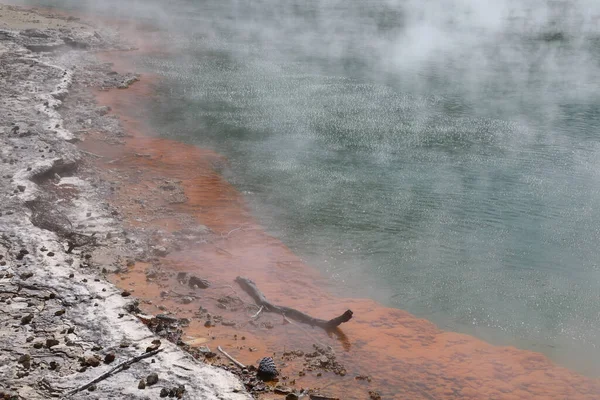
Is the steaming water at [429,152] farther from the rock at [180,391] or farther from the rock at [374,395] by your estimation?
the rock at [180,391]

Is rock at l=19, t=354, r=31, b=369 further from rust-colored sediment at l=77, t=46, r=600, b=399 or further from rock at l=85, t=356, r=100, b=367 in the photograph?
rust-colored sediment at l=77, t=46, r=600, b=399

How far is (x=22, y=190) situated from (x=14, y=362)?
4306 mm

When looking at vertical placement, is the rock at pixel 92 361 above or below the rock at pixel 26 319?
below

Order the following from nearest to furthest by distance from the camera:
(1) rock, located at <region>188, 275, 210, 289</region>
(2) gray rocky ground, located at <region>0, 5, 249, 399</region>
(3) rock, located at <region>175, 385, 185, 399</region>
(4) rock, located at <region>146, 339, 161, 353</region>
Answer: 1. (3) rock, located at <region>175, 385, 185, 399</region>
2. (2) gray rocky ground, located at <region>0, 5, 249, 399</region>
3. (4) rock, located at <region>146, 339, 161, 353</region>
4. (1) rock, located at <region>188, 275, 210, 289</region>

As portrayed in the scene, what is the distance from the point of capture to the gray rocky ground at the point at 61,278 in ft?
19.4

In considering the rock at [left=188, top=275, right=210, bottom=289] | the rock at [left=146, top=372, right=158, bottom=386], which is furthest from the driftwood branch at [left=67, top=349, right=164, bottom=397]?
the rock at [left=188, top=275, right=210, bottom=289]

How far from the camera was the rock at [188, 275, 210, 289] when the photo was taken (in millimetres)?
8875

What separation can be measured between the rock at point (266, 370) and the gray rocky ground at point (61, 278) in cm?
60

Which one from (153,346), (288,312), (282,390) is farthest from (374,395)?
(153,346)

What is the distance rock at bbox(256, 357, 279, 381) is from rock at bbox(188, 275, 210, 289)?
213 cm

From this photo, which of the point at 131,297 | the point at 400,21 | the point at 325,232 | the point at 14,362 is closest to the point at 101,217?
the point at 131,297

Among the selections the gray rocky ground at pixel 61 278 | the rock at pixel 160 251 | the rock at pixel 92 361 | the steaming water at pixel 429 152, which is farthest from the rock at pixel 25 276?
the steaming water at pixel 429 152

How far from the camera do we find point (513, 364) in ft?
26.2

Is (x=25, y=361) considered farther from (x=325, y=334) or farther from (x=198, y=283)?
(x=325, y=334)
